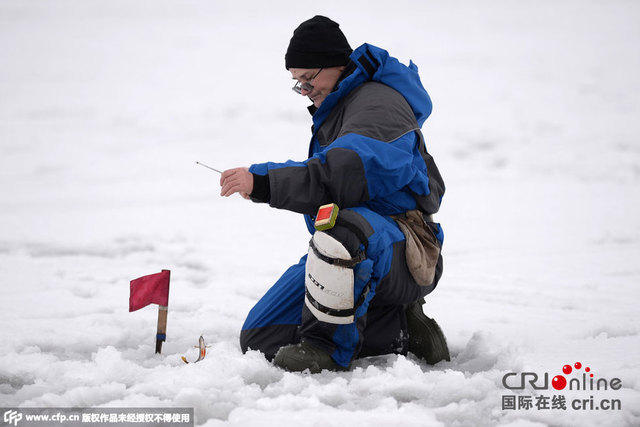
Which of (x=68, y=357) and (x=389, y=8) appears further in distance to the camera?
(x=389, y=8)

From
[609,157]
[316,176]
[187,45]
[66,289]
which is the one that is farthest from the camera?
[187,45]

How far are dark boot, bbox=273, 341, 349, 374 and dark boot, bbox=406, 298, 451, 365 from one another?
399 millimetres

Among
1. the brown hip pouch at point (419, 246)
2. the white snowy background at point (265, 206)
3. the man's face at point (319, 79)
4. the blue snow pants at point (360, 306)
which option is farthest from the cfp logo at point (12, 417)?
the man's face at point (319, 79)

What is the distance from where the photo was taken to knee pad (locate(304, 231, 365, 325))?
2.31 metres

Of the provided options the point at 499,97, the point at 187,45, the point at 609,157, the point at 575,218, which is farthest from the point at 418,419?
the point at 187,45

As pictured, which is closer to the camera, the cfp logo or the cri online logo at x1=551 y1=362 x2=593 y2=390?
the cfp logo

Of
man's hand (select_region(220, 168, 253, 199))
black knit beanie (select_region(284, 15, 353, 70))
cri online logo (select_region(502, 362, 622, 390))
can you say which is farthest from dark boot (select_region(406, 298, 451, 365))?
black knit beanie (select_region(284, 15, 353, 70))

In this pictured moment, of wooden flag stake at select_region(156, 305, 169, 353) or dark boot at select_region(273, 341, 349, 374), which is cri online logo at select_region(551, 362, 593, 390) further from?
wooden flag stake at select_region(156, 305, 169, 353)

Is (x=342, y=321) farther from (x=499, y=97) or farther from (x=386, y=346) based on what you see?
(x=499, y=97)

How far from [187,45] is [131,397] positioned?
44.4ft

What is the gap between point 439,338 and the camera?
8.82 feet

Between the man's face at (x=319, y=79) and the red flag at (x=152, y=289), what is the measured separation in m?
0.91

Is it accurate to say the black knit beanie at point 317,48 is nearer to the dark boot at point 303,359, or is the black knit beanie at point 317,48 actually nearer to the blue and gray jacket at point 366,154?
the blue and gray jacket at point 366,154

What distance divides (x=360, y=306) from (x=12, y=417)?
Result: 113 cm
